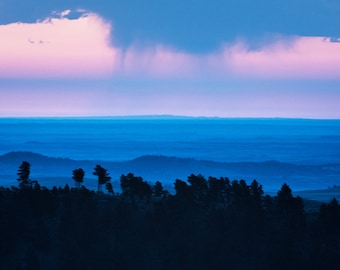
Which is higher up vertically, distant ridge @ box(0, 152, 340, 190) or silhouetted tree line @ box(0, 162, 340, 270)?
distant ridge @ box(0, 152, 340, 190)

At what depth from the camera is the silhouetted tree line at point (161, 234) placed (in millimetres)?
47906

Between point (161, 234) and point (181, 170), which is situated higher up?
point (181, 170)

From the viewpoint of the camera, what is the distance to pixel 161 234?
50219 mm

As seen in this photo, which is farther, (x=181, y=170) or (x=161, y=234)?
(x=181, y=170)

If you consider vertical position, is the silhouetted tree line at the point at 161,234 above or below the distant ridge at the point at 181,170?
below

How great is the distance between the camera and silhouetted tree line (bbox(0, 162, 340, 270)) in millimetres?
47906

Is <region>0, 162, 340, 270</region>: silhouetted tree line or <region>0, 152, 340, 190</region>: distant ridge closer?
<region>0, 162, 340, 270</region>: silhouetted tree line

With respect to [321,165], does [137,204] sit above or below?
below

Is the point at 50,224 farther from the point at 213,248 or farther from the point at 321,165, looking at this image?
the point at 321,165

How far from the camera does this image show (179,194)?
180 ft

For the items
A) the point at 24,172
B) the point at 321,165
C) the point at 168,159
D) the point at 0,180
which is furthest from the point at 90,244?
the point at 321,165

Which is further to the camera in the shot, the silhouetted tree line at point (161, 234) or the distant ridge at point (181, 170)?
the distant ridge at point (181, 170)

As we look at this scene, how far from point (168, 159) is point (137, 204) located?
11474 centimetres

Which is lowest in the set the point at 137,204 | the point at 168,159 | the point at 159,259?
the point at 159,259
